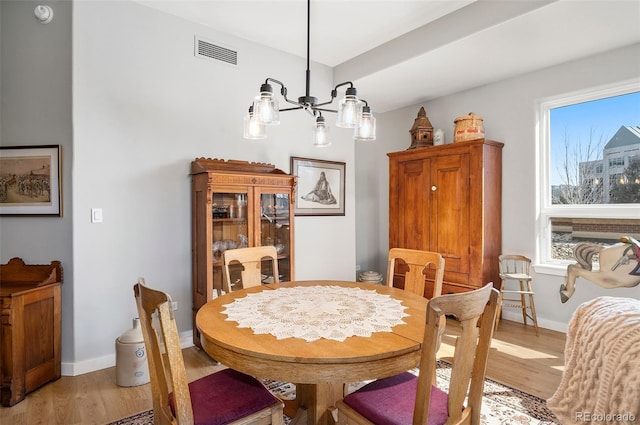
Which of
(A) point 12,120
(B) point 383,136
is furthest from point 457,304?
(B) point 383,136

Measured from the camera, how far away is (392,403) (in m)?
1.33

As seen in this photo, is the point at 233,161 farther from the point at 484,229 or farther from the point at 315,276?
Result: the point at 484,229

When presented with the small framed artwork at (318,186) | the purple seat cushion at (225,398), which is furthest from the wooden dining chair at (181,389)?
the small framed artwork at (318,186)

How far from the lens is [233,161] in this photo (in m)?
3.14

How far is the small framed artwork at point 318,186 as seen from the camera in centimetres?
380

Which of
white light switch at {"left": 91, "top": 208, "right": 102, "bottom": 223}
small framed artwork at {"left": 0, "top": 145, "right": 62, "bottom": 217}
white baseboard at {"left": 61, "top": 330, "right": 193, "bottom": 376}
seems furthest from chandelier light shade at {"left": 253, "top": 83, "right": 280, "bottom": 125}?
white baseboard at {"left": 61, "top": 330, "right": 193, "bottom": 376}

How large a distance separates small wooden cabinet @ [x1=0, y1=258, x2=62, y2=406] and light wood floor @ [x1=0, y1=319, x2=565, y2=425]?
100mm

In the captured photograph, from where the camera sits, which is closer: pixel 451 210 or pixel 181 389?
pixel 181 389

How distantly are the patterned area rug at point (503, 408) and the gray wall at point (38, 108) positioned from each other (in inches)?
41.2

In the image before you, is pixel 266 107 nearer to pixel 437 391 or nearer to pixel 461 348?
pixel 461 348

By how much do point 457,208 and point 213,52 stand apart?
283cm

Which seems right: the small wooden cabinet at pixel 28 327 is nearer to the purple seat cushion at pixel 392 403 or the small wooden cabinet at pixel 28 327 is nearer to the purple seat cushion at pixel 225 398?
the purple seat cushion at pixel 225 398

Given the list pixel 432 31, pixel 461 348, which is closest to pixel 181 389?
pixel 461 348

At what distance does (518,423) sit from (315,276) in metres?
2.32
